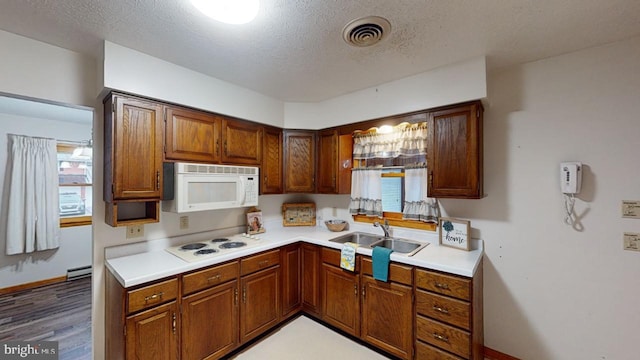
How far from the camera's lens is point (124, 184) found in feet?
5.67

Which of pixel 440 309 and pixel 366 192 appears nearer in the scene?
pixel 440 309

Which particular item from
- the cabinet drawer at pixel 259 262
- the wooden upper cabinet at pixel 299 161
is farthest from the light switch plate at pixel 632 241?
the cabinet drawer at pixel 259 262

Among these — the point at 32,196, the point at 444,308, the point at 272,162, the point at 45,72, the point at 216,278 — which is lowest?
the point at 444,308

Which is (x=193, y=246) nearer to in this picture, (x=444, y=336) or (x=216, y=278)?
(x=216, y=278)

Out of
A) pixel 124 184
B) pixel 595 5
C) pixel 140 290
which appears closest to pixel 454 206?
pixel 595 5

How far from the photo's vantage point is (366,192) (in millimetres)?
2773

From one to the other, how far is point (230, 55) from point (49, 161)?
12.6ft

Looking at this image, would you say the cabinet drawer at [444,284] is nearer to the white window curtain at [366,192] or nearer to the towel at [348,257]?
the towel at [348,257]

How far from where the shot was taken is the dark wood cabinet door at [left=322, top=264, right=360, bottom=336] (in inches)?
86.1

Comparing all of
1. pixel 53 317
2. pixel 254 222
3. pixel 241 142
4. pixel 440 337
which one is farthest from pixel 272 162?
pixel 53 317

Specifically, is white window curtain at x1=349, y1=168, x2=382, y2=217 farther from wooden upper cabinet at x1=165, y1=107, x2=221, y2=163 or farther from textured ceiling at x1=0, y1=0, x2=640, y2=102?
wooden upper cabinet at x1=165, y1=107, x2=221, y2=163

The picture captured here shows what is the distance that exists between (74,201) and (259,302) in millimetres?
4047

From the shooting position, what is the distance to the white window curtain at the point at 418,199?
231 cm

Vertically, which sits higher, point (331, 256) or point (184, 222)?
point (184, 222)
